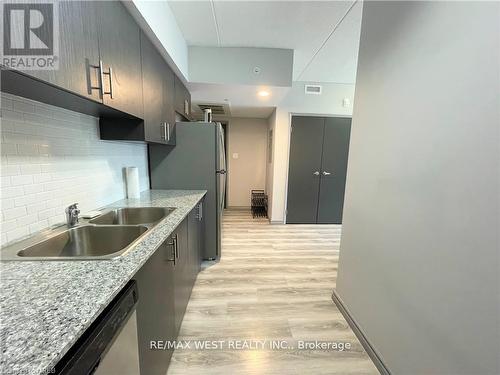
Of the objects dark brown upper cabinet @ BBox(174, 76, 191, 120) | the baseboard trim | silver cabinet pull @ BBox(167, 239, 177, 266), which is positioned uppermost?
dark brown upper cabinet @ BBox(174, 76, 191, 120)

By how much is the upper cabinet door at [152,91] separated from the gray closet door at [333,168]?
9.49ft

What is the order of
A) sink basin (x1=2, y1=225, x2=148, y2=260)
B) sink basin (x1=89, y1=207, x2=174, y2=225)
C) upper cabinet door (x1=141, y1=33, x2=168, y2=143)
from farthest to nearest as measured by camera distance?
sink basin (x1=89, y1=207, x2=174, y2=225), upper cabinet door (x1=141, y1=33, x2=168, y2=143), sink basin (x1=2, y1=225, x2=148, y2=260)

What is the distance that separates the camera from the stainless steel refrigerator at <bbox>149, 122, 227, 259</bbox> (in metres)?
2.37

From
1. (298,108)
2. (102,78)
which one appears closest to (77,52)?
(102,78)

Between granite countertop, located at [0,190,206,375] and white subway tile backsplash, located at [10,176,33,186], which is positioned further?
white subway tile backsplash, located at [10,176,33,186]

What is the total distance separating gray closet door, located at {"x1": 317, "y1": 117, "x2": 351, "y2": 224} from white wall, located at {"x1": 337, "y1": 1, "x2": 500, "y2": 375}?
2351 mm

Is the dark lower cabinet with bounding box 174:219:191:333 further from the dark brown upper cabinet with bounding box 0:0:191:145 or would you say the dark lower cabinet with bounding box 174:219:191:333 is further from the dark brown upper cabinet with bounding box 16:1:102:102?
the dark brown upper cabinet with bounding box 16:1:102:102

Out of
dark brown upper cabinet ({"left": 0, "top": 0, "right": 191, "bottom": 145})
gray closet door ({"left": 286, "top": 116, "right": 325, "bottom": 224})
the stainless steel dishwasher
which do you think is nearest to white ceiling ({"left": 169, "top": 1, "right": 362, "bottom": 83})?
dark brown upper cabinet ({"left": 0, "top": 0, "right": 191, "bottom": 145})

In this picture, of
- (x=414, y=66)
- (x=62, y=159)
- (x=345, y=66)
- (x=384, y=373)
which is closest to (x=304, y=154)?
(x=345, y=66)

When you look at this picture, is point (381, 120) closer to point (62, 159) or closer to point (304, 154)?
point (62, 159)

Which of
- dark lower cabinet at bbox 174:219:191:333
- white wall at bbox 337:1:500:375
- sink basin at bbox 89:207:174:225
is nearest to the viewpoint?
white wall at bbox 337:1:500:375

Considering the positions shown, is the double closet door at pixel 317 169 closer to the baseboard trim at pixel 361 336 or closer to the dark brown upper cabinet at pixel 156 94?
the baseboard trim at pixel 361 336

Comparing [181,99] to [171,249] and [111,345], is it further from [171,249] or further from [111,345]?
[111,345]

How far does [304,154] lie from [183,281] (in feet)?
9.87
